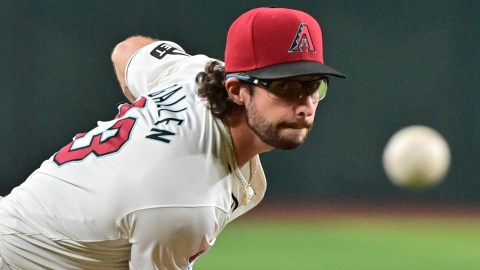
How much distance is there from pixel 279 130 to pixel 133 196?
0.50 metres

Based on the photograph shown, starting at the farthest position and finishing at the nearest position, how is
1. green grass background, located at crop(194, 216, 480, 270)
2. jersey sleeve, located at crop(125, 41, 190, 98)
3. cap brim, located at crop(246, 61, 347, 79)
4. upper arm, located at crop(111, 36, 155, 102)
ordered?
green grass background, located at crop(194, 216, 480, 270) → upper arm, located at crop(111, 36, 155, 102) → jersey sleeve, located at crop(125, 41, 190, 98) → cap brim, located at crop(246, 61, 347, 79)

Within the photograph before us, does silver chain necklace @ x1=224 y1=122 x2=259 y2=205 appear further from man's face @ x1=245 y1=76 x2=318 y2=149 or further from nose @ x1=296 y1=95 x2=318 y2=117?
nose @ x1=296 y1=95 x2=318 y2=117

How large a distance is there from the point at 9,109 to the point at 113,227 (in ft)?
16.7

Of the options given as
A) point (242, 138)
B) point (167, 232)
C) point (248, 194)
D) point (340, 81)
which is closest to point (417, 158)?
point (340, 81)

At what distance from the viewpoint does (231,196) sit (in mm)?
2818

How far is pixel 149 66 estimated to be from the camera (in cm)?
326

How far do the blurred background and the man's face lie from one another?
4.88 metres

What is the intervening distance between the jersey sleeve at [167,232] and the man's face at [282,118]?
30 cm

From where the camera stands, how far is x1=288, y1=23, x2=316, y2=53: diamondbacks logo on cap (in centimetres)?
260

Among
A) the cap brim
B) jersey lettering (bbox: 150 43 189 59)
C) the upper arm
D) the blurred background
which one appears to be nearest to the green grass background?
the blurred background

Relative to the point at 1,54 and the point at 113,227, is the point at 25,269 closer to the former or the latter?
the point at 113,227

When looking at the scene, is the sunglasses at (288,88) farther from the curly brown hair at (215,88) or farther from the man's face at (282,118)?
the curly brown hair at (215,88)

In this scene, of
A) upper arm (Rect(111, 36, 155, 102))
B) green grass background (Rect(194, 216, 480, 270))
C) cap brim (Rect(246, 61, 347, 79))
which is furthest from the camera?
green grass background (Rect(194, 216, 480, 270))

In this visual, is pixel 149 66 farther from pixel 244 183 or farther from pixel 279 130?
pixel 279 130
